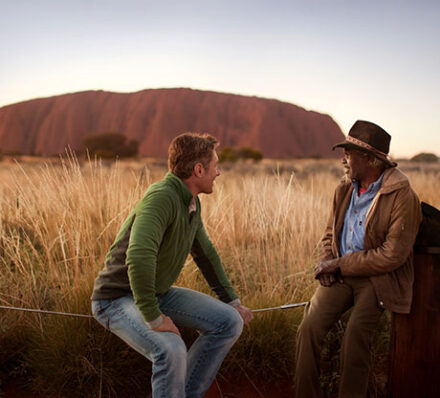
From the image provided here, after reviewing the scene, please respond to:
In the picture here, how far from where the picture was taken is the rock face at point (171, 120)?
71219 millimetres

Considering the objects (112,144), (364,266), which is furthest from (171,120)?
(364,266)

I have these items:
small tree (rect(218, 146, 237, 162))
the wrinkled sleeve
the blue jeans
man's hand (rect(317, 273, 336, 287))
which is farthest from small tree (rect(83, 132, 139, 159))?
the blue jeans

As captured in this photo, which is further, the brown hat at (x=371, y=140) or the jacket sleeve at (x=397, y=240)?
the brown hat at (x=371, y=140)

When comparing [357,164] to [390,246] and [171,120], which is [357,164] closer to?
[390,246]

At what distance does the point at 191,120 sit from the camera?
80.2 metres

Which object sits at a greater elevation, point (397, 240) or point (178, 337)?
point (397, 240)

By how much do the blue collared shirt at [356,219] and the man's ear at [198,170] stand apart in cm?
96

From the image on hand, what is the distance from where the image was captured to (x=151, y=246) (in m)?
1.91

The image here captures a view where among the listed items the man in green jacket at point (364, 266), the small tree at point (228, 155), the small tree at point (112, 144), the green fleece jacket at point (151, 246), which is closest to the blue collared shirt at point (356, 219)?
the man in green jacket at point (364, 266)

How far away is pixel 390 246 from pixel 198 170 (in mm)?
1059

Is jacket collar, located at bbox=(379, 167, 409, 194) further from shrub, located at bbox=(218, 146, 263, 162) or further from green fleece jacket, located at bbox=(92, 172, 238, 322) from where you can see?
shrub, located at bbox=(218, 146, 263, 162)

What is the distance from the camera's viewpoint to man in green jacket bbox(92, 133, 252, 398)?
6.29 ft

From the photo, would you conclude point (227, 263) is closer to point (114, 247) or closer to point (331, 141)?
point (114, 247)

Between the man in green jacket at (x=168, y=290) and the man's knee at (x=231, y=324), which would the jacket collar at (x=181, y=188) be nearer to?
the man in green jacket at (x=168, y=290)
